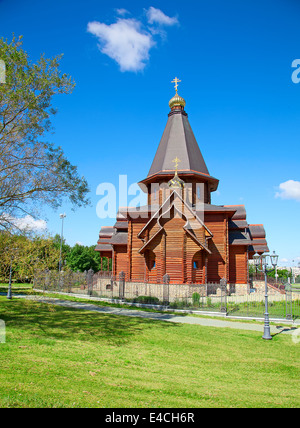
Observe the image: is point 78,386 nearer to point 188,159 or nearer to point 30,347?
point 30,347

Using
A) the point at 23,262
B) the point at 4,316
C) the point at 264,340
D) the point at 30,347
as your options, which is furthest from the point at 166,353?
the point at 4,316

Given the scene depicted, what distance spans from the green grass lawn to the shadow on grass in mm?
31

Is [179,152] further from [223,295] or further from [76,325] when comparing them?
[76,325]

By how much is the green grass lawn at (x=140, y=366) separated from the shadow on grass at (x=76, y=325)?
1.2 inches

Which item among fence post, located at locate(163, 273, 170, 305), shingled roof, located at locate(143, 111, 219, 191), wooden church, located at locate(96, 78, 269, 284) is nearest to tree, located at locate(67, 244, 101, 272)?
wooden church, located at locate(96, 78, 269, 284)

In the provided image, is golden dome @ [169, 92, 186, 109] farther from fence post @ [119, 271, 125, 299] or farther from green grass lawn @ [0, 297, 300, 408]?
green grass lawn @ [0, 297, 300, 408]

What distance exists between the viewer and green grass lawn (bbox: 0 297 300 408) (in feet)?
15.3

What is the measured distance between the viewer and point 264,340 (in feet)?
33.0

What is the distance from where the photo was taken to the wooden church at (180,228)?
20.5 meters

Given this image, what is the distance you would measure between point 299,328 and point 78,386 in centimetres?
1016

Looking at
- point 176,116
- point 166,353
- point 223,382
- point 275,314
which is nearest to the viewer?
point 223,382

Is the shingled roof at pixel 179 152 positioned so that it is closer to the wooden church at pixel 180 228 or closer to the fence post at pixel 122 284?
the wooden church at pixel 180 228

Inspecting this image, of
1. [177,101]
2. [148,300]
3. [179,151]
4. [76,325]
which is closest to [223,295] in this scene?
[148,300]

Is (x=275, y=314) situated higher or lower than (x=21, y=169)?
lower
